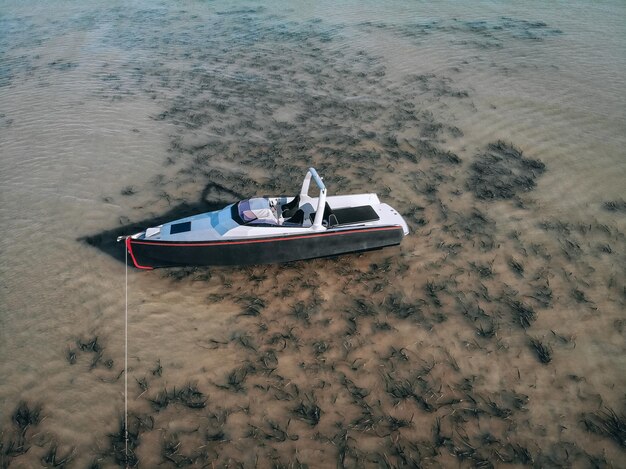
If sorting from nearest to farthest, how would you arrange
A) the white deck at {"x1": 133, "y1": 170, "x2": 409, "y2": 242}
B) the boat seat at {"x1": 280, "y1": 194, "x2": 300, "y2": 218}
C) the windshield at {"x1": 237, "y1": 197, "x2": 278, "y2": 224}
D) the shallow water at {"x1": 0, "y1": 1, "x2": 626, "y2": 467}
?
1. the shallow water at {"x1": 0, "y1": 1, "x2": 626, "y2": 467}
2. the white deck at {"x1": 133, "y1": 170, "x2": 409, "y2": 242}
3. the windshield at {"x1": 237, "y1": 197, "x2": 278, "y2": 224}
4. the boat seat at {"x1": 280, "y1": 194, "x2": 300, "y2": 218}

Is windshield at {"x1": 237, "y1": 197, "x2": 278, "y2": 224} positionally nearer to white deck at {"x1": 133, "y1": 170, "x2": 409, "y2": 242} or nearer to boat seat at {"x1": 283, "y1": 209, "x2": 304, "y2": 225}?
white deck at {"x1": 133, "y1": 170, "x2": 409, "y2": 242}

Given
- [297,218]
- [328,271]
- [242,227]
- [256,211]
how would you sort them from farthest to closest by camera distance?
[328,271] < [297,218] < [256,211] < [242,227]

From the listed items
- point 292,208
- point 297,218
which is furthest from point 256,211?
point 297,218

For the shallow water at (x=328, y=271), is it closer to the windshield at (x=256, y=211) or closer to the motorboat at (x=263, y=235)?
the motorboat at (x=263, y=235)

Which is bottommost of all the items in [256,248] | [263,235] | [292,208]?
[256,248]

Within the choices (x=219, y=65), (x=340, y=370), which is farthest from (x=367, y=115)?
(x=340, y=370)

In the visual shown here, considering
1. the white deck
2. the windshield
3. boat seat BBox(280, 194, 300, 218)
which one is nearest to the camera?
the white deck

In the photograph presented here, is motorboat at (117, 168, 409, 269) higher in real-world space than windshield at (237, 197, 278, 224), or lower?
lower

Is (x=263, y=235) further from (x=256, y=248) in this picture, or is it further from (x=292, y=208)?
(x=292, y=208)

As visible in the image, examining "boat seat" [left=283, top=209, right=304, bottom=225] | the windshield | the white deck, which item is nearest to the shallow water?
the white deck
